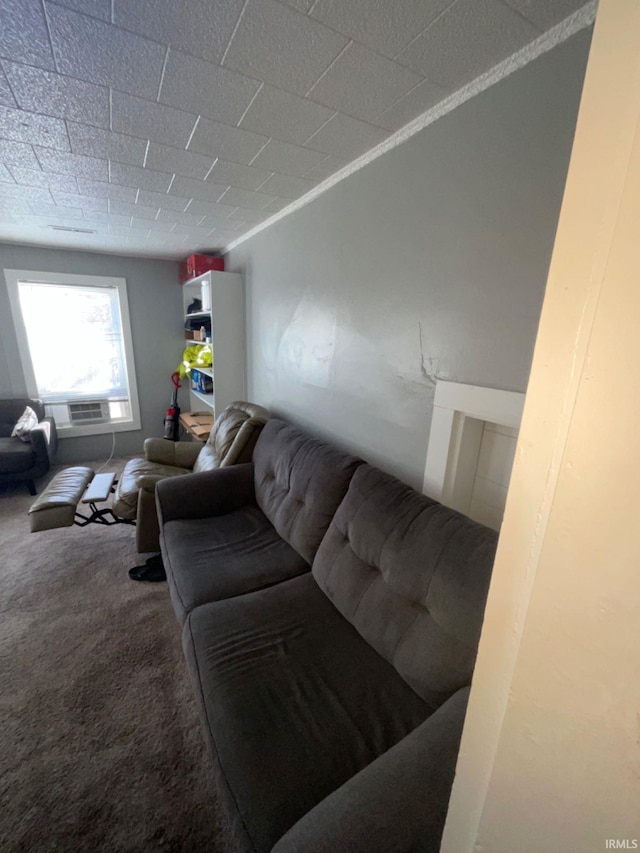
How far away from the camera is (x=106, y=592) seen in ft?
6.32

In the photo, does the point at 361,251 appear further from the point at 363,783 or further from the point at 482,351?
the point at 363,783

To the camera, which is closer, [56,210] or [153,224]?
[56,210]

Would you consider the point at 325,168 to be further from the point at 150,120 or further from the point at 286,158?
the point at 150,120

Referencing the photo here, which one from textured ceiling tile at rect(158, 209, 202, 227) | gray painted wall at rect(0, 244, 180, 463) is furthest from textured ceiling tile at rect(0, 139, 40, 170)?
gray painted wall at rect(0, 244, 180, 463)

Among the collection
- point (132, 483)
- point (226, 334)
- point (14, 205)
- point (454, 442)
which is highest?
point (14, 205)

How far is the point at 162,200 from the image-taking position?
2100 millimetres

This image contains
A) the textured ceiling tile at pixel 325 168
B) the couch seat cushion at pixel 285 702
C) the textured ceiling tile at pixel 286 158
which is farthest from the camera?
the textured ceiling tile at pixel 325 168

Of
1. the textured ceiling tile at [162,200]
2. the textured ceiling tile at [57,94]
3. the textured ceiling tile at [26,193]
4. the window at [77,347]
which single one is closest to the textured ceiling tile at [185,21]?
the textured ceiling tile at [57,94]

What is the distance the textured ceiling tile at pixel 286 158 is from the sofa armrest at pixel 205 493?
1.60 meters

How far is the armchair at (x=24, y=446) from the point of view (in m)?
2.86

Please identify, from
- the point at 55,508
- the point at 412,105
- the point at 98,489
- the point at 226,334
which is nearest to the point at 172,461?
the point at 98,489

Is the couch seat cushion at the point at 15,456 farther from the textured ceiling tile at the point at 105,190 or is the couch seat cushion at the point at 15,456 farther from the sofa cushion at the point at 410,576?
the sofa cushion at the point at 410,576

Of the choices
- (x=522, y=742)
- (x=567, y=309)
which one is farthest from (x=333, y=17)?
(x=522, y=742)

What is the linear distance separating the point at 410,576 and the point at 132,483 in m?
1.90
